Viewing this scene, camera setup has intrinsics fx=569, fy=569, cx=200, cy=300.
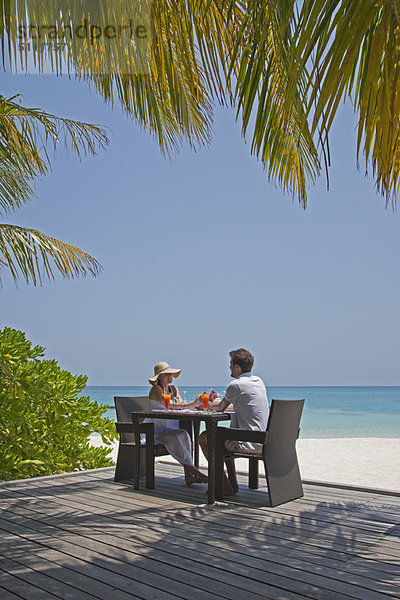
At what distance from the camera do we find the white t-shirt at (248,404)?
15.2ft

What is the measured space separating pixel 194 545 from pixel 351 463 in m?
8.70

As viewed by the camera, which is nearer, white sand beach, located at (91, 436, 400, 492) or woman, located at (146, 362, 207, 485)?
woman, located at (146, 362, 207, 485)

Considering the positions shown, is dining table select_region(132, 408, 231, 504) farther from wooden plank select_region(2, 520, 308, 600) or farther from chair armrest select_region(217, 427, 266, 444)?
wooden plank select_region(2, 520, 308, 600)

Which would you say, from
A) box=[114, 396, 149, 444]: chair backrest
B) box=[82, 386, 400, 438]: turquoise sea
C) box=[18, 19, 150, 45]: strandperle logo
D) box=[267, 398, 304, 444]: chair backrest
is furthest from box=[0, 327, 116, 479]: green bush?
box=[82, 386, 400, 438]: turquoise sea

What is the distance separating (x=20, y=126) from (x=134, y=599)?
5247 mm

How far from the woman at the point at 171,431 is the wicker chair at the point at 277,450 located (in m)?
0.56

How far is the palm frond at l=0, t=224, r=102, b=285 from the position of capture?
640cm

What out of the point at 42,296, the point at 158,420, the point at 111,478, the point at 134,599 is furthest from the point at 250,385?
the point at 42,296

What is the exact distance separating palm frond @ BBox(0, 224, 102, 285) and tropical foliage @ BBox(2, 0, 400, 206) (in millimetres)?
2563

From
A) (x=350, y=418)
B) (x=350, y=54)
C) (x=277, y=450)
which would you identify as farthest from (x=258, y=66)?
(x=350, y=418)

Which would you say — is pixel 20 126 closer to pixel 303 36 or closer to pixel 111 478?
pixel 111 478

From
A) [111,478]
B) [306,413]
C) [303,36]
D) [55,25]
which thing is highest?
[55,25]

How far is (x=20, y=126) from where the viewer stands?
20.7 ft

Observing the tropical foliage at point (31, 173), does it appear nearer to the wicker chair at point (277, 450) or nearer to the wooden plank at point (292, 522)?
the wooden plank at point (292, 522)
